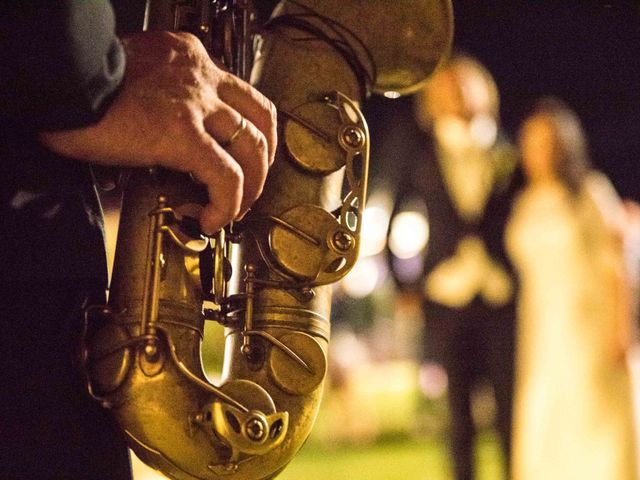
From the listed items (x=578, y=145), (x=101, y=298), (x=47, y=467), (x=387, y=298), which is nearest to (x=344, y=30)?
(x=101, y=298)

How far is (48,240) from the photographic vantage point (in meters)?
0.81

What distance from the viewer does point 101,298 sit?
90 cm

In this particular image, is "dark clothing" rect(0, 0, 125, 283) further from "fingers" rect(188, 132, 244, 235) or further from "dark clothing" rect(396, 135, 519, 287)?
"dark clothing" rect(396, 135, 519, 287)

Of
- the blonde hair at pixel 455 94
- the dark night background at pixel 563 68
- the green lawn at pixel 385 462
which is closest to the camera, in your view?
the blonde hair at pixel 455 94

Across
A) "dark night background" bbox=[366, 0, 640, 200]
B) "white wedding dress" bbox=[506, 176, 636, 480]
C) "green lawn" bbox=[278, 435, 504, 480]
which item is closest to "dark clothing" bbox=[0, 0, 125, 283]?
"white wedding dress" bbox=[506, 176, 636, 480]

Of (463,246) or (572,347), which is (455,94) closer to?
(463,246)

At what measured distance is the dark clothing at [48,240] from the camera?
0.74m

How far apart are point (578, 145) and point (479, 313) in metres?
0.97

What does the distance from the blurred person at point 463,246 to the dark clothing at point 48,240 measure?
3.24m

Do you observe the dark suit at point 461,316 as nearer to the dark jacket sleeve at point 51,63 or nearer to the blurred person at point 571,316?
the blurred person at point 571,316

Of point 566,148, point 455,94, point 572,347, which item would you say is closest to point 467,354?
point 572,347

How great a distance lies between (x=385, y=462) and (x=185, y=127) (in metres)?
5.67

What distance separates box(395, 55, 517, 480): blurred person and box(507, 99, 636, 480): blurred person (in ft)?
0.42

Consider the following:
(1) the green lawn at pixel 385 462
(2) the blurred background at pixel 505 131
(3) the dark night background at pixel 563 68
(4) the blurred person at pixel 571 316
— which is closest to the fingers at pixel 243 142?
(4) the blurred person at pixel 571 316
